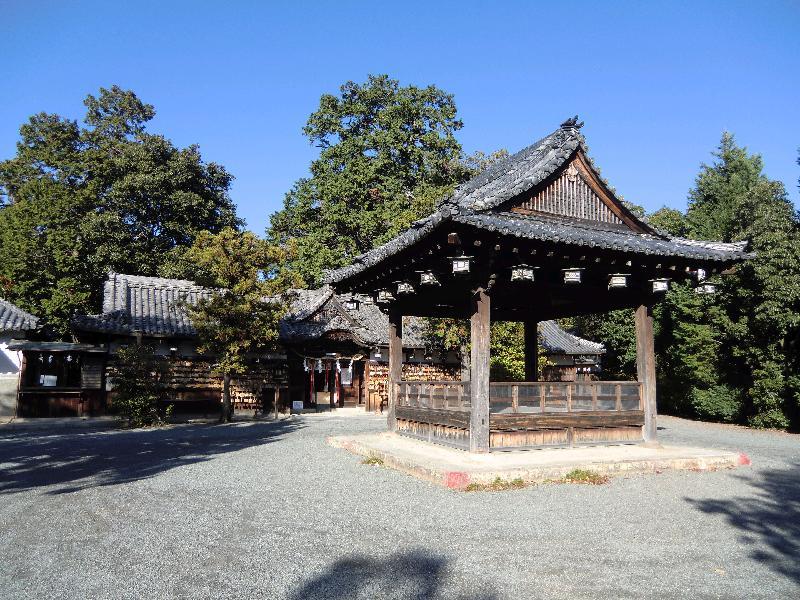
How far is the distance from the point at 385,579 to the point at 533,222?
7.70 m

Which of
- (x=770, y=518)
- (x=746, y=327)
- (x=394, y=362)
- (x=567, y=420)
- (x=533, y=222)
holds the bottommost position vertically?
(x=770, y=518)

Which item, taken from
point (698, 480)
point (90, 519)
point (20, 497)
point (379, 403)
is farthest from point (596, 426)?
point (379, 403)

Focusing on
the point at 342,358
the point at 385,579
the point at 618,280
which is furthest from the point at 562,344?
the point at 385,579

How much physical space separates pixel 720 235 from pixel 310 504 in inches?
990

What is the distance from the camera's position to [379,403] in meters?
27.9

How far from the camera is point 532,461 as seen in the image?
32.3 feet

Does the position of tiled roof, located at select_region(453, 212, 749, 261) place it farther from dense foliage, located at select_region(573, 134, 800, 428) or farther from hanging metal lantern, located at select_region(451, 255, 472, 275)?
dense foliage, located at select_region(573, 134, 800, 428)

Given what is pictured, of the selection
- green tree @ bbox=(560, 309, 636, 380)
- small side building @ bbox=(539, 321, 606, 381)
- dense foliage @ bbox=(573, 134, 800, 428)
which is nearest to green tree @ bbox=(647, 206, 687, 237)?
dense foliage @ bbox=(573, 134, 800, 428)

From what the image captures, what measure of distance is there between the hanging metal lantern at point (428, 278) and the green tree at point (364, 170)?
2303cm

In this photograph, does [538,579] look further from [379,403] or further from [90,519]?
[379,403]

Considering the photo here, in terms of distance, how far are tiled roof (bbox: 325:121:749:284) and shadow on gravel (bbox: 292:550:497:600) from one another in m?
5.17

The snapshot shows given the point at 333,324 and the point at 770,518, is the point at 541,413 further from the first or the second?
the point at 333,324

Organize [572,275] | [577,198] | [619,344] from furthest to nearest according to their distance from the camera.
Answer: [619,344] < [577,198] < [572,275]

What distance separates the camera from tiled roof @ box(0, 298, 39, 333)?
21672 mm
